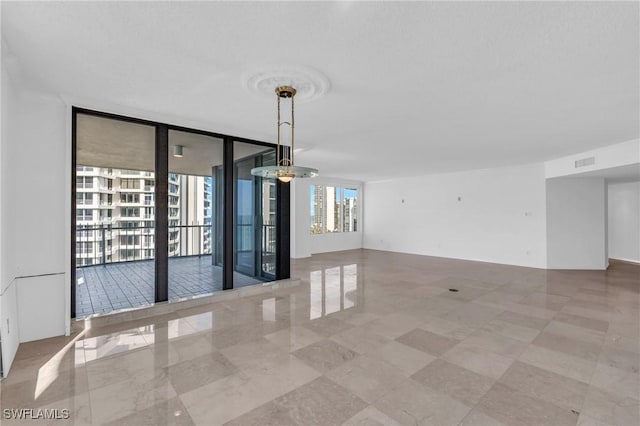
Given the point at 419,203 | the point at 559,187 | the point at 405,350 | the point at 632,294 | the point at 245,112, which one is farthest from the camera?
the point at 419,203

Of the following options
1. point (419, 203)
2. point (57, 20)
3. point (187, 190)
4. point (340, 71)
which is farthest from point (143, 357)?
point (419, 203)

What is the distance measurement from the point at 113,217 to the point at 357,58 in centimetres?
773

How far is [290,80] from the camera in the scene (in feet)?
9.10

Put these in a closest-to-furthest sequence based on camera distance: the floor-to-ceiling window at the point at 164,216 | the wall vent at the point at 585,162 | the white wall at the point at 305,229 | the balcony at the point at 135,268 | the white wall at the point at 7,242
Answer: the white wall at the point at 7,242 → the floor-to-ceiling window at the point at 164,216 → the balcony at the point at 135,268 → the wall vent at the point at 585,162 → the white wall at the point at 305,229

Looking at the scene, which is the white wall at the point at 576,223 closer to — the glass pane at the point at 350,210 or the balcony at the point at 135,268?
the glass pane at the point at 350,210

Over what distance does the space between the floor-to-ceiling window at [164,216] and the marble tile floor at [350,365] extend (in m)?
0.93

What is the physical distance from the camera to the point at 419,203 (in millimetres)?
9727

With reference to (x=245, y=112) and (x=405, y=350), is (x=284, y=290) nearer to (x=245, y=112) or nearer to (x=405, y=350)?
(x=405, y=350)

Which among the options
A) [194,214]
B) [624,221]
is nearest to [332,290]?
[194,214]

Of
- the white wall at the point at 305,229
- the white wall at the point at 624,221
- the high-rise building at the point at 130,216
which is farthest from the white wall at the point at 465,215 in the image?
the high-rise building at the point at 130,216

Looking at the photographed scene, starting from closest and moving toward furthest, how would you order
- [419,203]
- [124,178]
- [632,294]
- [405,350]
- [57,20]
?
[57,20] < [405,350] < [632,294] < [124,178] < [419,203]

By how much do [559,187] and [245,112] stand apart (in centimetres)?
756

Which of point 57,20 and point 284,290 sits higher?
point 57,20

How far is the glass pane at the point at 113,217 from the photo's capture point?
170 inches
